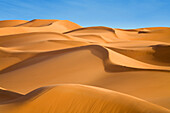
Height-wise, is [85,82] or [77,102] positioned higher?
[77,102]

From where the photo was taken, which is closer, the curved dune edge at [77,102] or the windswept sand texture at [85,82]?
the curved dune edge at [77,102]

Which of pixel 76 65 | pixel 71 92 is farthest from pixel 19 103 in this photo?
pixel 76 65

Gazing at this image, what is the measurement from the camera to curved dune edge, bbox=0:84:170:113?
10.8 ft

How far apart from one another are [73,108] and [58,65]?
5.45 metres

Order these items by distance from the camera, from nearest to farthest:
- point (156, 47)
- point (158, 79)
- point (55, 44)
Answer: point (158, 79), point (156, 47), point (55, 44)

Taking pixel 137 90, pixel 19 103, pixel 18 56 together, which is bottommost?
pixel 137 90

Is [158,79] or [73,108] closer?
[73,108]

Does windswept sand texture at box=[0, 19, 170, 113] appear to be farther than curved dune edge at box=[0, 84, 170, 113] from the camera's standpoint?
Yes

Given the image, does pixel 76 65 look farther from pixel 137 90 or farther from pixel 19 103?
pixel 19 103

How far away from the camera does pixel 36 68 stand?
8922mm

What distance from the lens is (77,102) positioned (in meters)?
3.55

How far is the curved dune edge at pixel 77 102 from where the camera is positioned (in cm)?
328

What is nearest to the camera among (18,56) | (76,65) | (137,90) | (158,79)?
(137,90)

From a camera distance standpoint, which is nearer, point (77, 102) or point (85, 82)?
point (77, 102)
